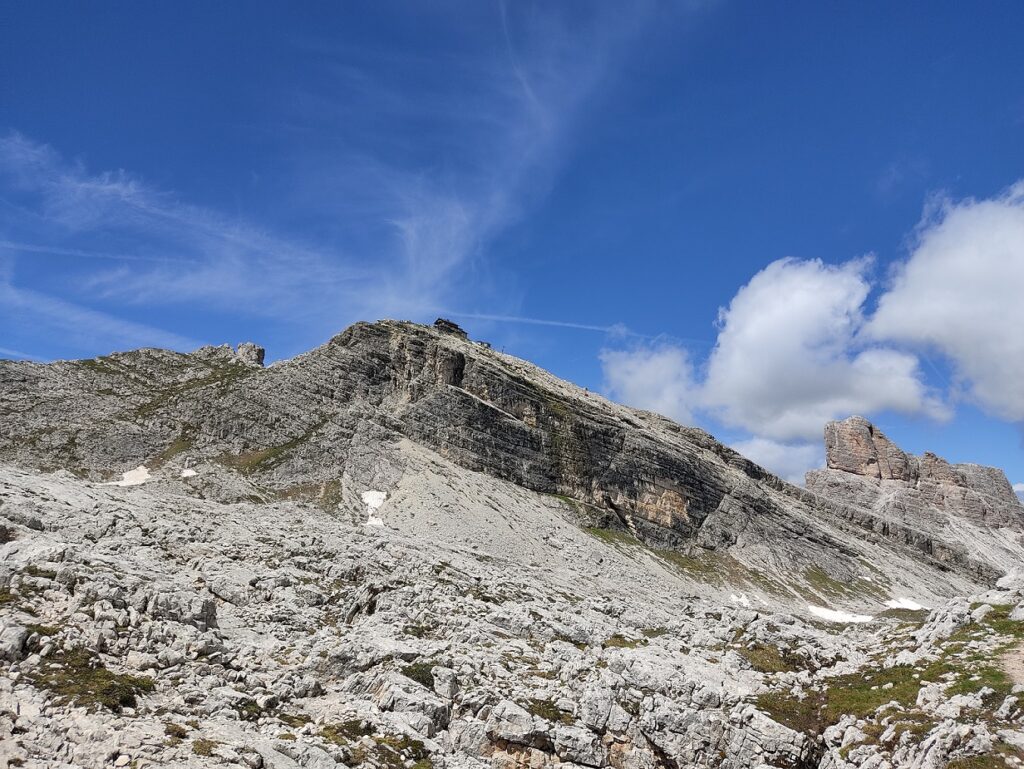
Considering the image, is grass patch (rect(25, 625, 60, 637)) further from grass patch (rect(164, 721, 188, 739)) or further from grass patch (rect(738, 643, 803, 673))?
grass patch (rect(738, 643, 803, 673))

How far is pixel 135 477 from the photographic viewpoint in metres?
90.4

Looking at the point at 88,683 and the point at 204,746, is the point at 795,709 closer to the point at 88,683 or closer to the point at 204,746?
the point at 204,746

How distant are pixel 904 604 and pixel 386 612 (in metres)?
128

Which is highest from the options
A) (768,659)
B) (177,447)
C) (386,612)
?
(177,447)

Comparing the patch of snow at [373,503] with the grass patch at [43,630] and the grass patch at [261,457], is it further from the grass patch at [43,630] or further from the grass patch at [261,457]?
the grass patch at [43,630]

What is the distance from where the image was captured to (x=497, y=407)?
432 feet

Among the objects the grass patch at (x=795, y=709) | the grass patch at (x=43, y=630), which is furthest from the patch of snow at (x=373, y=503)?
the grass patch at (x=795, y=709)

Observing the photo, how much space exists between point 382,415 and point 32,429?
50998 millimetres

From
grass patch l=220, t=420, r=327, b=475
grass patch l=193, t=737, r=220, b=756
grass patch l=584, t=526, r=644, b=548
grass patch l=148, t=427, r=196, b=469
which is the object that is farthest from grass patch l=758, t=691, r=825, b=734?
grass patch l=148, t=427, r=196, b=469

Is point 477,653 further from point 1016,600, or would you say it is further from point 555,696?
point 1016,600

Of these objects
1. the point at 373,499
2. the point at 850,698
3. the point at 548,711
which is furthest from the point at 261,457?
the point at 850,698

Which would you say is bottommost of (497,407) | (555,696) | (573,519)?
(555,696)

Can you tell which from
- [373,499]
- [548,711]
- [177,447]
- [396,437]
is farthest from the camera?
[396,437]

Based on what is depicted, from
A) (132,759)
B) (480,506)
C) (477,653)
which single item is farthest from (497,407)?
(132,759)
